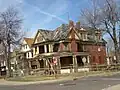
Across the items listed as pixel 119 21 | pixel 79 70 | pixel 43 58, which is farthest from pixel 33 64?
pixel 119 21

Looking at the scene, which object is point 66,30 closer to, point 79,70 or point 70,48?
point 70,48

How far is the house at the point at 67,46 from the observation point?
5725 centimetres

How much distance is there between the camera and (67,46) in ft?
191

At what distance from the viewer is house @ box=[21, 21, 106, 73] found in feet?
188

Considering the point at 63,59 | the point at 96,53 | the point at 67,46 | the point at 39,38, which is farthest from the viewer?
the point at 96,53

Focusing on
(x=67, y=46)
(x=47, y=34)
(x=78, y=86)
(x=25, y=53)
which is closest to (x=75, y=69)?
(x=67, y=46)

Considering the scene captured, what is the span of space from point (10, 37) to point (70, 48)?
12.9m

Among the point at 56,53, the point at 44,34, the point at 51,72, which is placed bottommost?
the point at 51,72

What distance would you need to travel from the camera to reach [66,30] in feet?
198

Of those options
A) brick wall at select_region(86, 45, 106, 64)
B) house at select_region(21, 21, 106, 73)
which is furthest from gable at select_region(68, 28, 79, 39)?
brick wall at select_region(86, 45, 106, 64)

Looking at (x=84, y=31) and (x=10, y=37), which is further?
(x=84, y=31)

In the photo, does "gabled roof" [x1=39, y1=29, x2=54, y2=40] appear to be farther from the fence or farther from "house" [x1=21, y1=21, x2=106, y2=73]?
the fence

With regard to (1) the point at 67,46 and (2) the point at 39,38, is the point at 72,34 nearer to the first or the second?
(1) the point at 67,46

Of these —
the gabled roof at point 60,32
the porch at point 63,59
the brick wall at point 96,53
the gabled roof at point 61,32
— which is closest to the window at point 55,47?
the gabled roof at point 60,32
